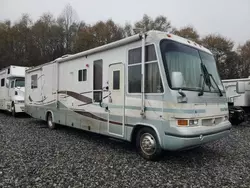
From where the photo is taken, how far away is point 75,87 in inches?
282

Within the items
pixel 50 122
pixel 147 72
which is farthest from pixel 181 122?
pixel 50 122

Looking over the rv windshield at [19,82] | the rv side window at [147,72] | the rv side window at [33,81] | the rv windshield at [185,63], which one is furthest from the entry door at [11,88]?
the rv windshield at [185,63]

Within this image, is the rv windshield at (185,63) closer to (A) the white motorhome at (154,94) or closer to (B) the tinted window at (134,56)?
(A) the white motorhome at (154,94)

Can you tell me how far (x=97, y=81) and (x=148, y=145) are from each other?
248cm

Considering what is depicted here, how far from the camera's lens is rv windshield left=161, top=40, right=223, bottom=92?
4535mm

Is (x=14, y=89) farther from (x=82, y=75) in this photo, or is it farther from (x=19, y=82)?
(x=82, y=75)

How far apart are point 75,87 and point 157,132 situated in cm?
364

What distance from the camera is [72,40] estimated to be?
96.1 ft

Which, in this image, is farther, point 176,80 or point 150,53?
point 150,53

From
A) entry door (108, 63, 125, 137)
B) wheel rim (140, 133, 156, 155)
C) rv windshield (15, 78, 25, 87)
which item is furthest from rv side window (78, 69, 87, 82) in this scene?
rv windshield (15, 78, 25, 87)

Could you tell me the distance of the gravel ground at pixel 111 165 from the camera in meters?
3.84

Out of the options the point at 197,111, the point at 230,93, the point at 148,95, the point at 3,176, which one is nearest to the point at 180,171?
the point at 197,111

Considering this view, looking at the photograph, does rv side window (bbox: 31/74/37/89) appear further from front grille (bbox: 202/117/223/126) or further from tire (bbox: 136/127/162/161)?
front grille (bbox: 202/117/223/126)

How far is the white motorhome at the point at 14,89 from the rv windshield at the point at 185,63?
34.7ft
